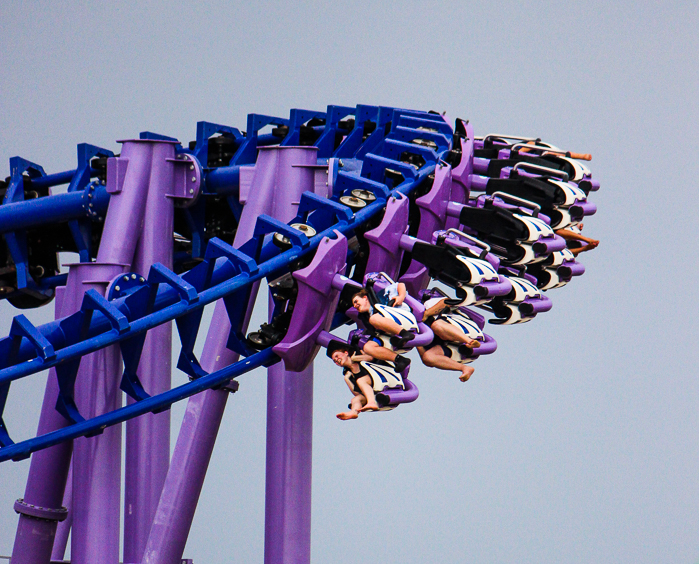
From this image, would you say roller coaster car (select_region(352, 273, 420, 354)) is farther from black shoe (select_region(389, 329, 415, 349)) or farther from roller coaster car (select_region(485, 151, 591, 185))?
roller coaster car (select_region(485, 151, 591, 185))

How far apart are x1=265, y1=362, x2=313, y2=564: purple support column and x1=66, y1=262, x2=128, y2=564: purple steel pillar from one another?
0.77 meters

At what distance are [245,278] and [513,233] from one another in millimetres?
1275

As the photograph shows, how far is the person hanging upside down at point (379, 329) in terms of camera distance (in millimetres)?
5305

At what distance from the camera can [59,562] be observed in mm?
7598

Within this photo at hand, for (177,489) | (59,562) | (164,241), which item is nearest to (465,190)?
(164,241)

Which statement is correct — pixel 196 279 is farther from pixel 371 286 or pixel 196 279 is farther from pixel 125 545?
pixel 125 545

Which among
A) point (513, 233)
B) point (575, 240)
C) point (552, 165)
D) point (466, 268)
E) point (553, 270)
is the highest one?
point (552, 165)

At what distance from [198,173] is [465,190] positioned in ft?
4.35

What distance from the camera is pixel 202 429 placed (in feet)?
20.6

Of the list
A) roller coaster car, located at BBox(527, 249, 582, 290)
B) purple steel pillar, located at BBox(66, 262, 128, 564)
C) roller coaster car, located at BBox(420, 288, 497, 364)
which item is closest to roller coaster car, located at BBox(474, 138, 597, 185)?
roller coaster car, located at BBox(527, 249, 582, 290)

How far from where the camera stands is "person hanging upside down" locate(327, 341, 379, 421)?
17.5 ft

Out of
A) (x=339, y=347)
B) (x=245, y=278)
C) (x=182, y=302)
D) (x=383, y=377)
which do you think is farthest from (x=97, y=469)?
(x=383, y=377)

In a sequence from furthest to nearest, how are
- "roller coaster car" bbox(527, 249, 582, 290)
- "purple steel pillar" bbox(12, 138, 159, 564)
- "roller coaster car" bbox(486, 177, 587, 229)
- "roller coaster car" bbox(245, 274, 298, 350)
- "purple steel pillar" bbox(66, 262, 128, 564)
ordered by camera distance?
"roller coaster car" bbox(527, 249, 582, 290) → "roller coaster car" bbox(486, 177, 587, 229) → "purple steel pillar" bbox(12, 138, 159, 564) → "purple steel pillar" bbox(66, 262, 128, 564) → "roller coaster car" bbox(245, 274, 298, 350)

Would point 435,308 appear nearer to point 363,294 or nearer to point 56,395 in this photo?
point 363,294
